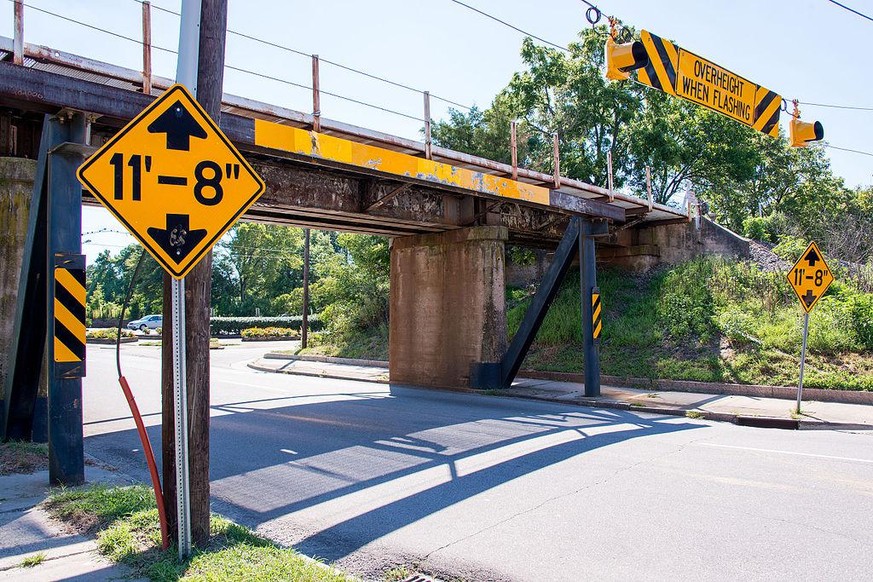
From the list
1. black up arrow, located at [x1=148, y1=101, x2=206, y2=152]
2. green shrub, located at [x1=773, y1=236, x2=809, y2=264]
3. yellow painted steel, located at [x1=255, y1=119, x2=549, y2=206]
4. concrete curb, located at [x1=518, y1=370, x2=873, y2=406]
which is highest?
yellow painted steel, located at [x1=255, y1=119, x2=549, y2=206]

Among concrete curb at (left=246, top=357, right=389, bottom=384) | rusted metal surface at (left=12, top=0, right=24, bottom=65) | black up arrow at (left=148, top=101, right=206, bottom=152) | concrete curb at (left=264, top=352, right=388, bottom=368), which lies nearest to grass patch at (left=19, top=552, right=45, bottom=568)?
black up arrow at (left=148, top=101, right=206, bottom=152)

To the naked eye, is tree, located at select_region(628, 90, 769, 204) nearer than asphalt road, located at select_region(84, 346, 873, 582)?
No

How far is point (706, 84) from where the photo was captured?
10.6m

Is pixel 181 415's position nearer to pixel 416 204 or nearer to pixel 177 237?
pixel 177 237

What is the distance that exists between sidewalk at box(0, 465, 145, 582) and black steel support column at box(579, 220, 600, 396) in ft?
35.4

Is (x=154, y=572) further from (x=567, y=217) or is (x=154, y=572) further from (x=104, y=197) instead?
(x=567, y=217)

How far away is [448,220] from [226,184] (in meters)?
11.7

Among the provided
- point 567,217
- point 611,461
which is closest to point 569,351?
point 567,217

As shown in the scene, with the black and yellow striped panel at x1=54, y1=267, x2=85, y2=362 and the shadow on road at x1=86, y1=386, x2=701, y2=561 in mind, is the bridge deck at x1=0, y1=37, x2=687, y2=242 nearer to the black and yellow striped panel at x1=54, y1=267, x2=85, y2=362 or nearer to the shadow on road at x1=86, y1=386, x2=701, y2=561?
the black and yellow striped panel at x1=54, y1=267, x2=85, y2=362

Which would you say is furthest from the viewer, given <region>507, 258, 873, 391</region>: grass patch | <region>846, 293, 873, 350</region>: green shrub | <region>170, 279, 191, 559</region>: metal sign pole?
<region>507, 258, 873, 391</region>: grass patch

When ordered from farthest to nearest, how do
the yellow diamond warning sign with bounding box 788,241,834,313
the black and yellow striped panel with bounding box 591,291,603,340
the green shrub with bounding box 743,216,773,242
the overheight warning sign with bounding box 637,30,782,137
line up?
the green shrub with bounding box 743,216,773,242 < the black and yellow striped panel with bounding box 591,291,603,340 < the yellow diamond warning sign with bounding box 788,241,834,313 < the overheight warning sign with bounding box 637,30,782,137

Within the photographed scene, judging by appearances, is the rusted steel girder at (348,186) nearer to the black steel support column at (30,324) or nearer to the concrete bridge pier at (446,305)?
the black steel support column at (30,324)

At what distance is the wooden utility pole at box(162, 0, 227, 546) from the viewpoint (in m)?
4.95

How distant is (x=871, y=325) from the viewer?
1459 centimetres
